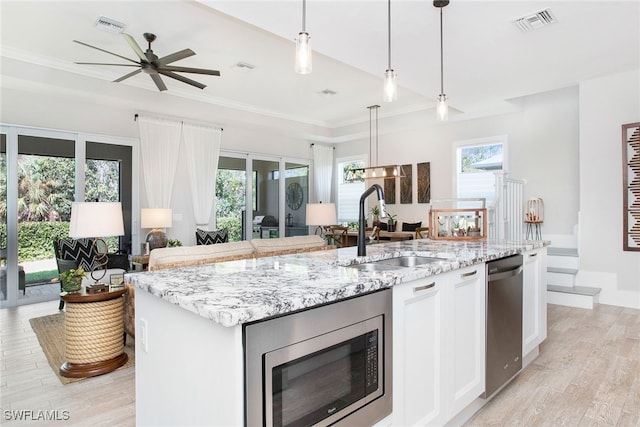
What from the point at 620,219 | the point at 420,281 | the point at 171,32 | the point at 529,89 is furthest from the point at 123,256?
the point at 620,219

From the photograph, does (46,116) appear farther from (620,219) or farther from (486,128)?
(620,219)

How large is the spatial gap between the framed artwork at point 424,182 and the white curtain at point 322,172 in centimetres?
228

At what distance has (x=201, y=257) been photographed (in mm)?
3182

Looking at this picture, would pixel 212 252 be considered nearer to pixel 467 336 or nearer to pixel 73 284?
pixel 73 284

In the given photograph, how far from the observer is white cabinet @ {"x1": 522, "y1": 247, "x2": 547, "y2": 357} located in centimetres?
266

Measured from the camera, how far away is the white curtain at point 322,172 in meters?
8.66

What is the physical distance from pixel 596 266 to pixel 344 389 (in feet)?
16.4

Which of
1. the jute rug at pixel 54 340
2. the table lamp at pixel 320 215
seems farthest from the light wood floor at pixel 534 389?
Result: the table lamp at pixel 320 215

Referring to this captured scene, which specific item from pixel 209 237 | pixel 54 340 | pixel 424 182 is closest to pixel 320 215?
pixel 209 237

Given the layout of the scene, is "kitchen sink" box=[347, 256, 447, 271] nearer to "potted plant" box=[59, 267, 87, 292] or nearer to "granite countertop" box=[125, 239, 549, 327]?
"granite countertop" box=[125, 239, 549, 327]

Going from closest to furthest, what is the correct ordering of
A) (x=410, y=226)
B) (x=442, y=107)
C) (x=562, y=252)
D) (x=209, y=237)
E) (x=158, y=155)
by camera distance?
(x=442, y=107) → (x=562, y=252) → (x=158, y=155) → (x=209, y=237) → (x=410, y=226)

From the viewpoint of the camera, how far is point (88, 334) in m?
2.81

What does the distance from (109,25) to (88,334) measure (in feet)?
9.92

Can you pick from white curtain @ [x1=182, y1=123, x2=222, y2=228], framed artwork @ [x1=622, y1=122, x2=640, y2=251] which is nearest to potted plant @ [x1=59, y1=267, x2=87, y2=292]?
white curtain @ [x1=182, y1=123, x2=222, y2=228]
